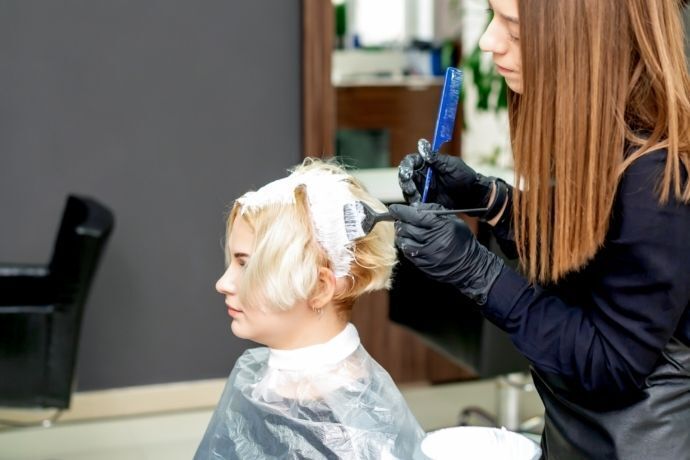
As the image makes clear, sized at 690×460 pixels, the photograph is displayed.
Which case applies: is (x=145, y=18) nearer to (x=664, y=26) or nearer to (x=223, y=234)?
(x=223, y=234)

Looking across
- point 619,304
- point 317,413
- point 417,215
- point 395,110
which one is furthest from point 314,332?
point 395,110

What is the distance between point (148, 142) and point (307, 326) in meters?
1.73

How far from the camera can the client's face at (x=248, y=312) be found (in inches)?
57.7

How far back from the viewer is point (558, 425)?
1271mm

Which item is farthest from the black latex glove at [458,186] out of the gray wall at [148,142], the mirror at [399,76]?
the mirror at [399,76]

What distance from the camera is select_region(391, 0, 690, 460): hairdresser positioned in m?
1.10

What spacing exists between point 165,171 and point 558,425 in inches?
81.1

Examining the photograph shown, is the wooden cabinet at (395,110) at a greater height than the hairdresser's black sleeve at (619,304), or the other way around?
the hairdresser's black sleeve at (619,304)

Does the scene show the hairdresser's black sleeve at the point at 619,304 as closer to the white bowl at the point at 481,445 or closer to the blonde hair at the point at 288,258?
the white bowl at the point at 481,445

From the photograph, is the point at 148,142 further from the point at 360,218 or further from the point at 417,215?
the point at 417,215

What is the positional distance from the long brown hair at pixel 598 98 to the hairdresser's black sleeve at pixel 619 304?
20 mm

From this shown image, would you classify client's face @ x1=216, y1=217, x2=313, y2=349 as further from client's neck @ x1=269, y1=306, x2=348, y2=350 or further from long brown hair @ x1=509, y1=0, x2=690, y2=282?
long brown hair @ x1=509, y1=0, x2=690, y2=282

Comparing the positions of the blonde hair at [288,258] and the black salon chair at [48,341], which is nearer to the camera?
the blonde hair at [288,258]

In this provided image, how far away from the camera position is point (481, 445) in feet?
4.44
